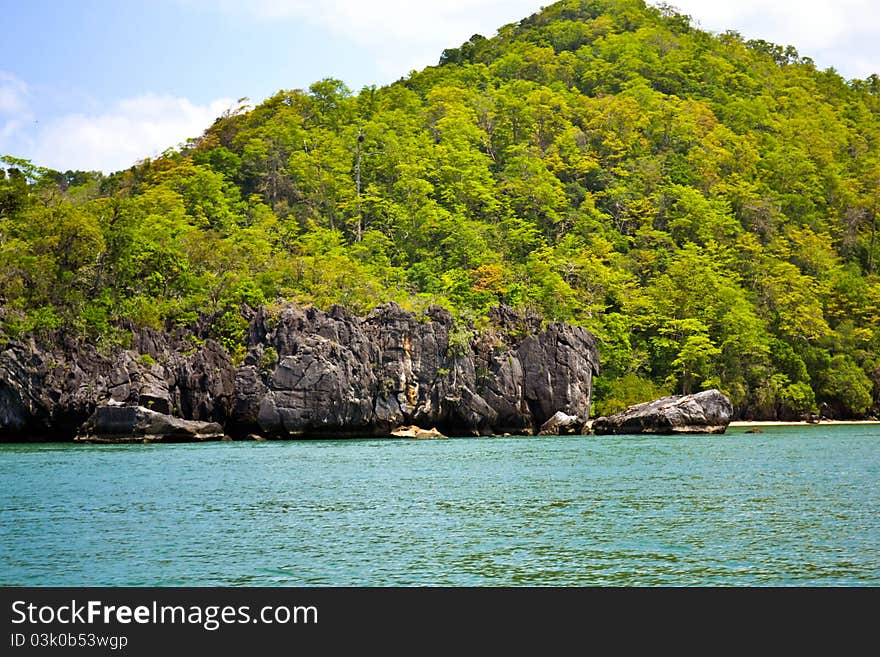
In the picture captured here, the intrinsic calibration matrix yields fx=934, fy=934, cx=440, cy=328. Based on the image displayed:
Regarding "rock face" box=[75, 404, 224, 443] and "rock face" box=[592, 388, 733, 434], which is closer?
"rock face" box=[75, 404, 224, 443]

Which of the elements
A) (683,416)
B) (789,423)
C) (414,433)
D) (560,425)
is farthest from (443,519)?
(789,423)

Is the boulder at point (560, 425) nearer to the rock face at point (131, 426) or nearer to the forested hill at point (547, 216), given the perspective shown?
the forested hill at point (547, 216)

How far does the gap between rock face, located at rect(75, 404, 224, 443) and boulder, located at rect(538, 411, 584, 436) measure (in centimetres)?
2324

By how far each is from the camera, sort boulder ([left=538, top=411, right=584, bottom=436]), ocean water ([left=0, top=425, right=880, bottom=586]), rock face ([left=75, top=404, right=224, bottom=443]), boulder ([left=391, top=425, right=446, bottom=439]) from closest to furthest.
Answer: ocean water ([left=0, top=425, right=880, bottom=586]) → rock face ([left=75, top=404, right=224, bottom=443]) → boulder ([left=391, top=425, right=446, bottom=439]) → boulder ([left=538, top=411, right=584, bottom=436])

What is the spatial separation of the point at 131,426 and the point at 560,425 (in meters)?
27.0

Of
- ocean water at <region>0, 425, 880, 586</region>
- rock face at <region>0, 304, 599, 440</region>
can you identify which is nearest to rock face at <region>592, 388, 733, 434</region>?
rock face at <region>0, 304, 599, 440</region>

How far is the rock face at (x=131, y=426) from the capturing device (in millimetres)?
52562

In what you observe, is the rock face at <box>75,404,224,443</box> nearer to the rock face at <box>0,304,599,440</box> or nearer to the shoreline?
the rock face at <box>0,304,599,440</box>

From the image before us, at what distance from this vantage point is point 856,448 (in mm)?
44938

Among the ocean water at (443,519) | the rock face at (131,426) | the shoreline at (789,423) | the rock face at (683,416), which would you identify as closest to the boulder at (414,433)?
the rock face at (683,416)

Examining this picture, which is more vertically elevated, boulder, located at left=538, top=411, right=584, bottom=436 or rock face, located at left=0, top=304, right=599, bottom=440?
rock face, located at left=0, top=304, right=599, bottom=440

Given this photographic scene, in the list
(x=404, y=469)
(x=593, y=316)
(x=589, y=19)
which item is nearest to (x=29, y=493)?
Result: (x=404, y=469)

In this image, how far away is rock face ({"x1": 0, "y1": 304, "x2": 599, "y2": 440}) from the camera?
180 ft
